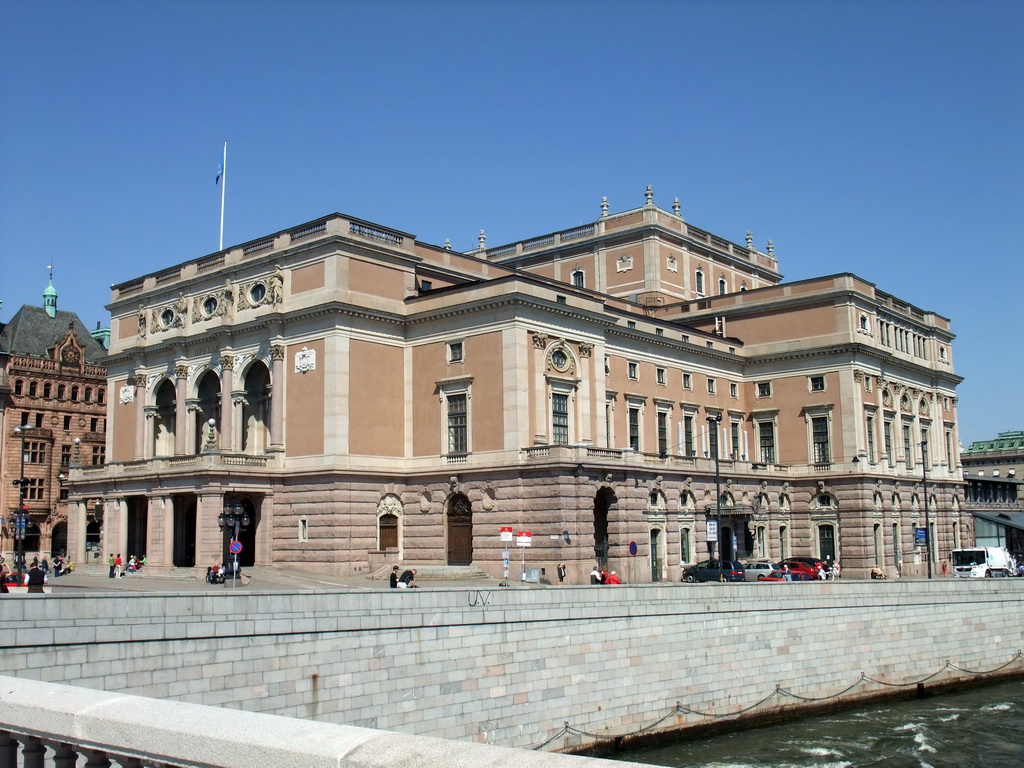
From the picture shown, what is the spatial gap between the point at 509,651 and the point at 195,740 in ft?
86.5

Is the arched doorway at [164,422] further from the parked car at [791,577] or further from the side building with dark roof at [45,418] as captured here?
the parked car at [791,577]

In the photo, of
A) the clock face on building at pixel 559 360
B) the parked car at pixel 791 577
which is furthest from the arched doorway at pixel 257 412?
the parked car at pixel 791 577

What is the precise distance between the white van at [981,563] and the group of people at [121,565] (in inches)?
1954

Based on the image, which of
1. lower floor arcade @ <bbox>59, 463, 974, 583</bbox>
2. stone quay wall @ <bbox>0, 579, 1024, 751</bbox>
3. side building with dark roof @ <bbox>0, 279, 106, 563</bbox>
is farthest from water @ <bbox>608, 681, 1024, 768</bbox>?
side building with dark roof @ <bbox>0, 279, 106, 563</bbox>

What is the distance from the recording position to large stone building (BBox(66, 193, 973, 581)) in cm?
5447

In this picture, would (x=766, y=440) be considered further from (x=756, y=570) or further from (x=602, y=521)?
(x=602, y=521)

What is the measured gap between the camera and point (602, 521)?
5669 centimetres

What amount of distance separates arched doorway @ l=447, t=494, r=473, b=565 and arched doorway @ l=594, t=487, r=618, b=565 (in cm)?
672

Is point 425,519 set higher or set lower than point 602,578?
higher

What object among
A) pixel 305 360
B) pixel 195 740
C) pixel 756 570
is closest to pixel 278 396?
pixel 305 360

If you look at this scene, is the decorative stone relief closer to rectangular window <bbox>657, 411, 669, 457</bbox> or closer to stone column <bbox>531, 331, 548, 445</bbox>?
stone column <bbox>531, 331, 548, 445</bbox>

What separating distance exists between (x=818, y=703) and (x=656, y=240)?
46101 mm

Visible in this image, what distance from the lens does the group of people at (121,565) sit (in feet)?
178

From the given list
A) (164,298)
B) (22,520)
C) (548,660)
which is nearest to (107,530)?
(22,520)
